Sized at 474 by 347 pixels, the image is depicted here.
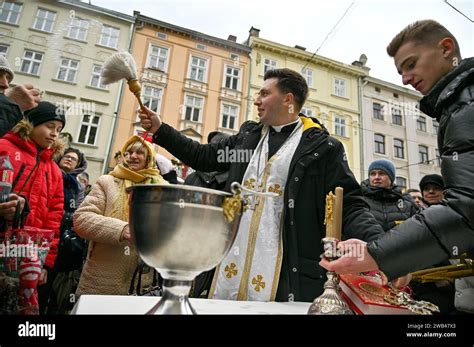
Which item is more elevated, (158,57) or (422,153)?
(158,57)

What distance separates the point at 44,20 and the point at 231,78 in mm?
4927

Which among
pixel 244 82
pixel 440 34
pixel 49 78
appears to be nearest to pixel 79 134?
pixel 49 78

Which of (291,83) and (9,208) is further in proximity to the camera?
(291,83)

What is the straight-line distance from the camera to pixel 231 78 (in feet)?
28.5

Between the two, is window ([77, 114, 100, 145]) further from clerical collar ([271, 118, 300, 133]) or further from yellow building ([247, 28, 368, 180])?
clerical collar ([271, 118, 300, 133])

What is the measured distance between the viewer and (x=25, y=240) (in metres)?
1.02

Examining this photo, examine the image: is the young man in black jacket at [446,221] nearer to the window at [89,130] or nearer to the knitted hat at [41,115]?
the knitted hat at [41,115]

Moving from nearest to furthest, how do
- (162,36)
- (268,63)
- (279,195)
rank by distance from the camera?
(279,195)
(162,36)
(268,63)

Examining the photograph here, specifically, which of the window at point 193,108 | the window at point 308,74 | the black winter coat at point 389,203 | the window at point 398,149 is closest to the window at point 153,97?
the window at point 193,108

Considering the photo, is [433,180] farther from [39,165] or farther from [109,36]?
[109,36]

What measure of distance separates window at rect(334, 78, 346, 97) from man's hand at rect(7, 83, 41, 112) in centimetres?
999

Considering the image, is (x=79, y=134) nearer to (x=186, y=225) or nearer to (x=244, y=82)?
(x=244, y=82)

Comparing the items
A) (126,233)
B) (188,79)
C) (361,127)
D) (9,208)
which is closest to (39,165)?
(9,208)

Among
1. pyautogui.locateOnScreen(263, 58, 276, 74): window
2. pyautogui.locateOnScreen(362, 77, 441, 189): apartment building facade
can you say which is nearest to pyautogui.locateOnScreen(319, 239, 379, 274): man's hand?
pyautogui.locateOnScreen(263, 58, 276, 74): window
